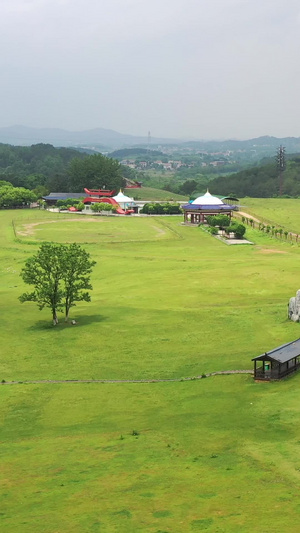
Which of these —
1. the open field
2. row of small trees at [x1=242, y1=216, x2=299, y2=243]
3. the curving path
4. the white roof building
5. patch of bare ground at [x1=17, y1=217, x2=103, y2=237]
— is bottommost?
the curving path

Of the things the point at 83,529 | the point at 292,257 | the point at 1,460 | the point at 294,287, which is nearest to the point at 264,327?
the point at 294,287

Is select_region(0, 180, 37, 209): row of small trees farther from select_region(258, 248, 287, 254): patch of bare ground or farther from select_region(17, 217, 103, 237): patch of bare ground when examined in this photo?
select_region(258, 248, 287, 254): patch of bare ground

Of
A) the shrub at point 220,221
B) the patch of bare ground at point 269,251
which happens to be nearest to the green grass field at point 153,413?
the patch of bare ground at point 269,251

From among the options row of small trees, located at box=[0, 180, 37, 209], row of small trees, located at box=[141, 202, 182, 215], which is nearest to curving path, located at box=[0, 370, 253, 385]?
row of small trees, located at box=[141, 202, 182, 215]

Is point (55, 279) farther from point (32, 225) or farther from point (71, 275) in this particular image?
point (32, 225)

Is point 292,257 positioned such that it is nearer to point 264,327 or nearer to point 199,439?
point 264,327

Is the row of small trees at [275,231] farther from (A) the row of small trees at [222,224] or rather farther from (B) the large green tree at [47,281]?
(B) the large green tree at [47,281]

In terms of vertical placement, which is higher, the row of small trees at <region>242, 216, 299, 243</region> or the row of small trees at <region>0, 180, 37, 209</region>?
the row of small trees at <region>0, 180, 37, 209</region>
